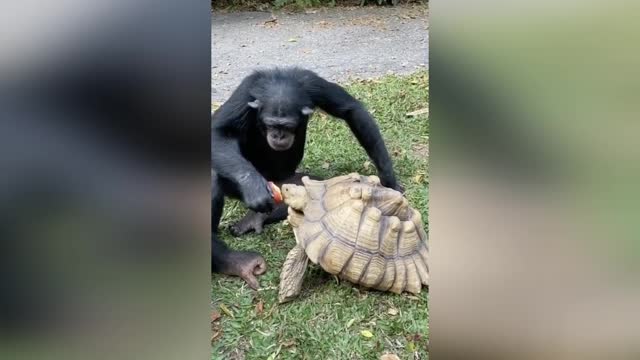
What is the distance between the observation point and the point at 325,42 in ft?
15.2

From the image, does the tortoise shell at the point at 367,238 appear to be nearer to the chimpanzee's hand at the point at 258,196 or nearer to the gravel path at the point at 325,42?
the chimpanzee's hand at the point at 258,196

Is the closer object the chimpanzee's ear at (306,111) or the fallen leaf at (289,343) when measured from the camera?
the fallen leaf at (289,343)

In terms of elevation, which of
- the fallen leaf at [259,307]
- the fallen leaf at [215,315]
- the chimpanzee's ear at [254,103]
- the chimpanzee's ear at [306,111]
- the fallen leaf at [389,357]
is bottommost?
the fallen leaf at [259,307]

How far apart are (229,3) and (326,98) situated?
9.14 ft

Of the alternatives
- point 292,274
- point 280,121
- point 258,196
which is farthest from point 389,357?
point 280,121

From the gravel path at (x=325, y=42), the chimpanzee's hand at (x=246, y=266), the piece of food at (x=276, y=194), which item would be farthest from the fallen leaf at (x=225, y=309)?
the gravel path at (x=325, y=42)

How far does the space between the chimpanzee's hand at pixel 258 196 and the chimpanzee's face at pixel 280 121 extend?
0.27 meters

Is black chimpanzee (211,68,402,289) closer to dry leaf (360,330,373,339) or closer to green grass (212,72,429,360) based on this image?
green grass (212,72,429,360)

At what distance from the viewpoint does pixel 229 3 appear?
16.1 feet

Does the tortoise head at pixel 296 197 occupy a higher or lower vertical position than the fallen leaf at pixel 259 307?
higher
